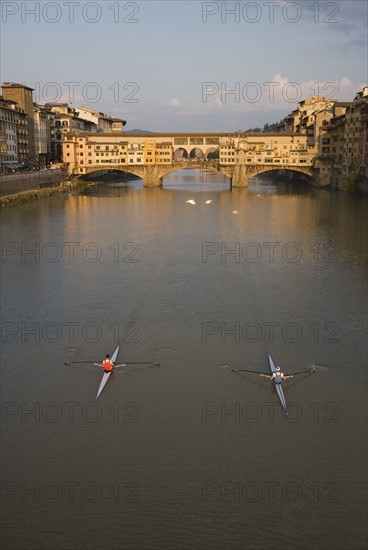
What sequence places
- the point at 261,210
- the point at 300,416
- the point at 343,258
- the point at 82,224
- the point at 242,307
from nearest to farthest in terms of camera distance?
the point at 300,416 → the point at 242,307 → the point at 343,258 → the point at 82,224 → the point at 261,210

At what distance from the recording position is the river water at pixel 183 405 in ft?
24.6

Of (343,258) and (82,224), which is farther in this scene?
(82,224)

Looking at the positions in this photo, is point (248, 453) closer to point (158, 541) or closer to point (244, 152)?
point (158, 541)

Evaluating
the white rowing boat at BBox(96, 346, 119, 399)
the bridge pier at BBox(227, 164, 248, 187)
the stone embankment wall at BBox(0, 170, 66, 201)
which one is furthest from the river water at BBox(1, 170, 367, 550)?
the bridge pier at BBox(227, 164, 248, 187)

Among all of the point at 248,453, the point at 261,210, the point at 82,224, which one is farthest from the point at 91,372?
the point at 261,210

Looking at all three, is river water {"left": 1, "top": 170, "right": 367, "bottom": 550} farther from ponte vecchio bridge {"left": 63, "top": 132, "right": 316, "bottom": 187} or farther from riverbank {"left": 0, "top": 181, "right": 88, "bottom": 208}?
ponte vecchio bridge {"left": 63, "top": 132, "right": 316, "bottom": 187}

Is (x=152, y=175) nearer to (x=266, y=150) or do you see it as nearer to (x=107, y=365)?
(x=266, y=150)

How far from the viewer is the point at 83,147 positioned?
53938 mm

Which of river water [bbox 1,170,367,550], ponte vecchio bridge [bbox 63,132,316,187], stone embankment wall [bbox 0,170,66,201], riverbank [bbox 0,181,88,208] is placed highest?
ponte vecchio bridge [bbox 63,132,316,187]

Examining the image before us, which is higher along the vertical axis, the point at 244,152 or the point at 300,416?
the point at 244,152

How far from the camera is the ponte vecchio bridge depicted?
5341cm

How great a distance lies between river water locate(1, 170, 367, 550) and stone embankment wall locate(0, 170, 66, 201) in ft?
54.8

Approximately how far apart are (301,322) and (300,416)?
4.77 meters

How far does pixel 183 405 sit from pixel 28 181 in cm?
3450
